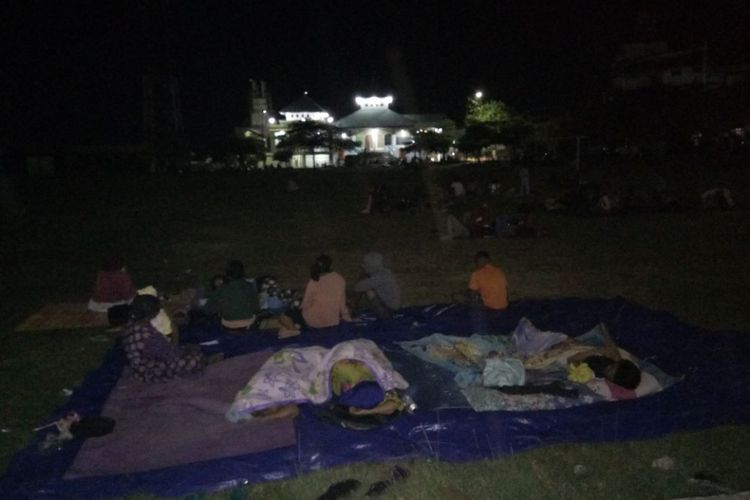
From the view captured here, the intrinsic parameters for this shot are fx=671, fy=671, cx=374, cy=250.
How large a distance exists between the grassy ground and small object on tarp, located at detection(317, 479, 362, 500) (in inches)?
5.0

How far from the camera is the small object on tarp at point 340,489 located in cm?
471

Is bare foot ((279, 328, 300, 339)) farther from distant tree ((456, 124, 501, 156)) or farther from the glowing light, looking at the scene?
the glowing light

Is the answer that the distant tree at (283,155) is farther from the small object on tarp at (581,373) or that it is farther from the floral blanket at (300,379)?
the small object on tarp at (581,373)

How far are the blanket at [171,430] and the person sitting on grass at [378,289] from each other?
2321 mm

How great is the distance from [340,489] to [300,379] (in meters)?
1.32

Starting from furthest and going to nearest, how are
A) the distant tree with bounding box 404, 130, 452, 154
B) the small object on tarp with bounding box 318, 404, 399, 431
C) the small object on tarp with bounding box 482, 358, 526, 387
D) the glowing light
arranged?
the glowing light
the distant tree with bounding box 404, 130, 452, 154
the small object on tarp with bounding box 482, 358, 526, 387
the small object on tarp with bounding box 318, 404, 399, 431

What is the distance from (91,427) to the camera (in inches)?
218

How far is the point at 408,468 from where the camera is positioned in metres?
5.10

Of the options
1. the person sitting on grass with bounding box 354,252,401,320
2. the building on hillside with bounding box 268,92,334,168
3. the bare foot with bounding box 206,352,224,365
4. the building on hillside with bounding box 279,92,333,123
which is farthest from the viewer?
the building on hillside with bounding box 279,92,333,123

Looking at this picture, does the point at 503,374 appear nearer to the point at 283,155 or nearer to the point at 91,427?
the point at 91,427

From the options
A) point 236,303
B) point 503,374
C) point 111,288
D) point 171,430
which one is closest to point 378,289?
point 236,303

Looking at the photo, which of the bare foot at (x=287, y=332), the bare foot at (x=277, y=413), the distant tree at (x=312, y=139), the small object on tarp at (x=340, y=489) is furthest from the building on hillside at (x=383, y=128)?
the small object on tarp at (x=340, y=489)

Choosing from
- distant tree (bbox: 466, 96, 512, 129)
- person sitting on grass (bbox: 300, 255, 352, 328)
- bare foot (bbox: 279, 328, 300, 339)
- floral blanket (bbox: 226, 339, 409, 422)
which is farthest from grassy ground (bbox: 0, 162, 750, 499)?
distant tree (bbox: 466, 96, 512, 129)

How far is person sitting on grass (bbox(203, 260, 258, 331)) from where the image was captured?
8.15 m
